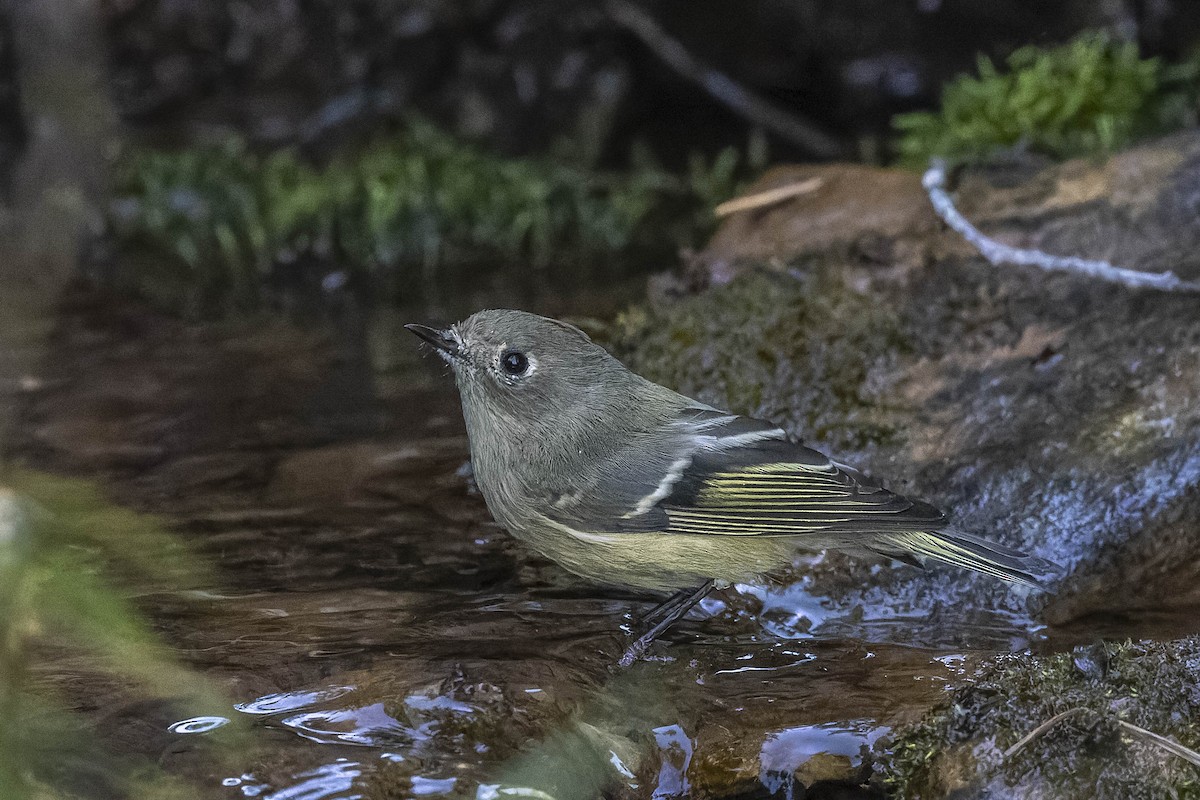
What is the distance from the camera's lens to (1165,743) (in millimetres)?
2338

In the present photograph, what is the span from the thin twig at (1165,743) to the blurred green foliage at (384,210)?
12.8 feet

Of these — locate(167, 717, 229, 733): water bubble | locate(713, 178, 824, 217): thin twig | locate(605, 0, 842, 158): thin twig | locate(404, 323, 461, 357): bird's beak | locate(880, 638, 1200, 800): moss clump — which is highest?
locate(605, 0, 842, 158): thin twig

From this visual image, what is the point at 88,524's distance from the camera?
355 centimetres

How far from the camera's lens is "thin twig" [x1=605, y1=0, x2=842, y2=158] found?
20.9ft

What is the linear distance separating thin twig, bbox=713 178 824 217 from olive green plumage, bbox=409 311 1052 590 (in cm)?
A: 152

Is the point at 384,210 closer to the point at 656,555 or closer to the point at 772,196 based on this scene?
the point at 772,196

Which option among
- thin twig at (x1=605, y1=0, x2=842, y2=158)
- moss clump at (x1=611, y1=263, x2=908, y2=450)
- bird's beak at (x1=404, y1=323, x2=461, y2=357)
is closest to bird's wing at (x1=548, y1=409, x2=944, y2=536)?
bird's beak at (x1=404, y1=323, x2=461, y2=357)

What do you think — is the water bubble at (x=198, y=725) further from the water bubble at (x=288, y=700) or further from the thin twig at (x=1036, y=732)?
the thin twig at (x=1036, y=732)

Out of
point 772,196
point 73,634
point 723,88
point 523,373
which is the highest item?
point 723,88

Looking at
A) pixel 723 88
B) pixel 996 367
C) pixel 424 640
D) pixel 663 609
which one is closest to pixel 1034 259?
pixel 996 367

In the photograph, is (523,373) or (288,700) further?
(523,373)

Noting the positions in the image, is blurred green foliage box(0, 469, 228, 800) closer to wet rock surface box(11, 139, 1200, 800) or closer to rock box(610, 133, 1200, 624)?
wet rock surface box(11, 139, 1200, 800)

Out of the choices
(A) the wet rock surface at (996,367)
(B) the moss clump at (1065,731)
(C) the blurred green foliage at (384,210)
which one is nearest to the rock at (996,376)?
(A) the wet rock surface at (996,367)

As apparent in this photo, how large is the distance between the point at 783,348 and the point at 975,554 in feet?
4.19
